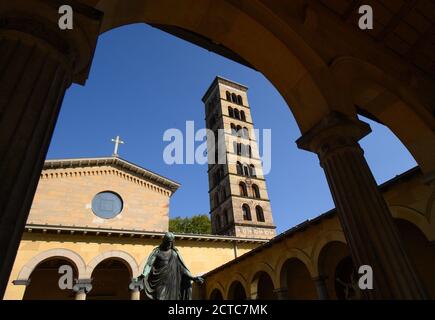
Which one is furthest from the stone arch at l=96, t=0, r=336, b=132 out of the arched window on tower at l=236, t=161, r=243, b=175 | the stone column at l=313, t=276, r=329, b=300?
the arched window on tower at l=236, t=161, r=243, b=175

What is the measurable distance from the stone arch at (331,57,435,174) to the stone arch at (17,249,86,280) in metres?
14.4

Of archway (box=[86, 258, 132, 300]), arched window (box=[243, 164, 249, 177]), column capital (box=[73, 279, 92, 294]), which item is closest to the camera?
column capital (box=[73, 279, 92, 294])

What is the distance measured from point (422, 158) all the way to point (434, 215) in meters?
3.29

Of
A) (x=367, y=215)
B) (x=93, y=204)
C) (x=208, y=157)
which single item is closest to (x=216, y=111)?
(x=208, y=157)

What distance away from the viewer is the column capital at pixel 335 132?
3.77m

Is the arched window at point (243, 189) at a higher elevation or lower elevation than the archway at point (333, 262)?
higher

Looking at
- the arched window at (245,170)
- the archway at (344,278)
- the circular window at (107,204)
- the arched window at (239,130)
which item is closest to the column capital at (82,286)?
the circular window at (107,204)

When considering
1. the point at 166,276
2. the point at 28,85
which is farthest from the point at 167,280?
the point at 28,85

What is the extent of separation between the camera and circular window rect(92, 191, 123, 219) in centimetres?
1828

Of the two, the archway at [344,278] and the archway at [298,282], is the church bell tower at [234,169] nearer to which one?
the archway at [298,282]

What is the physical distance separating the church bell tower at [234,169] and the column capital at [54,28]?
24.2m

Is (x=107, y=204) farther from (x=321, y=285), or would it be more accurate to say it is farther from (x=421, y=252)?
(x=421, y=252)

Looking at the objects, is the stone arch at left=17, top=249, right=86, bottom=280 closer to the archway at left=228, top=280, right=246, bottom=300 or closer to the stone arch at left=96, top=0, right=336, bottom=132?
the archway at left=228, top=280, right=246, bottom=300
